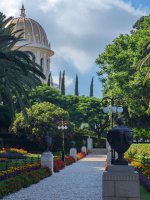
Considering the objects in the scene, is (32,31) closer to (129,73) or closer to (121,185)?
(129,73)

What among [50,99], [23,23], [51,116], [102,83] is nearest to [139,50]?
[102,83]

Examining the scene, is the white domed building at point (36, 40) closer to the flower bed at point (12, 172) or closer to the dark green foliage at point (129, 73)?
the dark green foliage at point (129, 73)

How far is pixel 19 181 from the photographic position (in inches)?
765

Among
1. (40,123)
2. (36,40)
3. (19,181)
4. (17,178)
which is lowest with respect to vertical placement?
(19,181)

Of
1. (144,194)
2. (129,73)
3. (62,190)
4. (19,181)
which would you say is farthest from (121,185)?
(129,73)

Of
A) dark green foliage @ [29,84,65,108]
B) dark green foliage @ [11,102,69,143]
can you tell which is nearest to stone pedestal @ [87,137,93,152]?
dark green foliage @ [29,84,65,108]

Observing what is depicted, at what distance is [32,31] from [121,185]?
10164cm

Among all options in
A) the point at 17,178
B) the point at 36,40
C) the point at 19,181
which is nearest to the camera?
the point at 19,181

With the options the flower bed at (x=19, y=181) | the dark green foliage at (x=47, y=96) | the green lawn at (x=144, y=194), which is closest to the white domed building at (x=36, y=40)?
the dark green foliage at (x=47, y=96)

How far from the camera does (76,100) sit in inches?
3182

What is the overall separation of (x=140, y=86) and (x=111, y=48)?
25.9ft

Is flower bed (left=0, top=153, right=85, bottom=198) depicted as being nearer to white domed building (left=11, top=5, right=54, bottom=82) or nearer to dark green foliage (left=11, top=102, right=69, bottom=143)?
dark green foliage (left=11, top=102, right=69, bottom=143)

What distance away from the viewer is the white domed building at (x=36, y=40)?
4331 inches

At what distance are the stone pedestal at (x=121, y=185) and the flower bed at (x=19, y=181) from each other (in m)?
5.59
